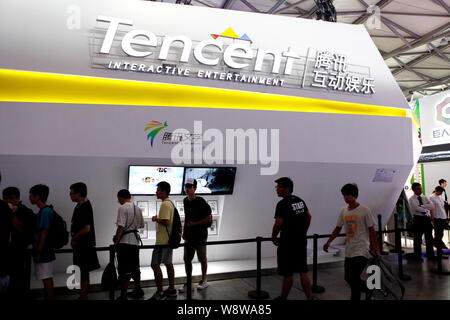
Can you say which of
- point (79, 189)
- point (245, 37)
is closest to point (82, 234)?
point (79, 189)

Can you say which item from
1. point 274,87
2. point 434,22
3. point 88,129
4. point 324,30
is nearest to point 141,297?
point 88,129

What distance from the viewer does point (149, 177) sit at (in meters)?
5.43

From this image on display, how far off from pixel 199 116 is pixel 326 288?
10.3 feet

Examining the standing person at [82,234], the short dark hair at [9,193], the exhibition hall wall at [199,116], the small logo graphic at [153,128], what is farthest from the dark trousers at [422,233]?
the short dark hair at [9,193]

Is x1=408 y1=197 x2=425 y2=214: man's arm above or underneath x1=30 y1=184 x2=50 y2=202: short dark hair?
underneath

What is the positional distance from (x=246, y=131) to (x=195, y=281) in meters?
2.43

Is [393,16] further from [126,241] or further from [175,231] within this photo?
[126,241]

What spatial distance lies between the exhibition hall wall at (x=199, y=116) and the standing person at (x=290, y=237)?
1824 millimetres

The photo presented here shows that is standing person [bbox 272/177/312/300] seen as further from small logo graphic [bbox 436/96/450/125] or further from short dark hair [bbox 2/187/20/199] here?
small logo graphic [bbox 436/96/450/125]

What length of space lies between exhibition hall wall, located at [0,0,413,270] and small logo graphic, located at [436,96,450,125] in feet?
22.7

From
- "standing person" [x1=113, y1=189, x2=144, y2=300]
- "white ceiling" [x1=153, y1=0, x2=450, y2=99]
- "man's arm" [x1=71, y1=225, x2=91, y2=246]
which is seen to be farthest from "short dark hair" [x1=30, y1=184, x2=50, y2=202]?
"white ceiling" [x1=153, y1=0, x2=450, y2=99]

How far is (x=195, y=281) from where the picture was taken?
17.6 ft

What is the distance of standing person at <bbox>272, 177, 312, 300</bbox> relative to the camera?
395 centimetres
